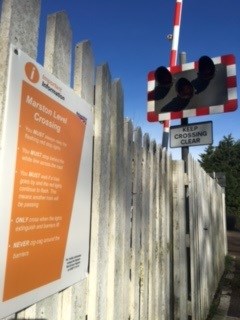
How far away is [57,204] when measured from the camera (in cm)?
154

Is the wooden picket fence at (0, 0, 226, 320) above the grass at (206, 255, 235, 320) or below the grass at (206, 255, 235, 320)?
above

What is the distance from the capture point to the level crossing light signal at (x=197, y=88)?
3.73 meters

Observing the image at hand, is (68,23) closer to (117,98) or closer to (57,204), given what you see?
(117,98)

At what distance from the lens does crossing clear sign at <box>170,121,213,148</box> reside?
4004 mm

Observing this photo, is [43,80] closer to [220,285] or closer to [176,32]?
[176,32]

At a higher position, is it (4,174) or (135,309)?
(4,174)

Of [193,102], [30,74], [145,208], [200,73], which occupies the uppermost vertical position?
[200,73]

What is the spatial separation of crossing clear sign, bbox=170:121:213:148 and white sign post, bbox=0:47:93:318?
96.9 inches

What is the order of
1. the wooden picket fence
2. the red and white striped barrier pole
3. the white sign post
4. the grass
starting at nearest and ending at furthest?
the white sign post < the wooden picket fence < the grass < the red and white striped barrier pole

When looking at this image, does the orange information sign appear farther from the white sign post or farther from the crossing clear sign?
the crossing clear sign

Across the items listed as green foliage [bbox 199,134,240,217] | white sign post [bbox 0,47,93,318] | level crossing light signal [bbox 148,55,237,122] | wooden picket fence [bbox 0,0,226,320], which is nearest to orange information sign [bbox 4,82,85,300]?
white sign post [bbox 0,47,93,318]

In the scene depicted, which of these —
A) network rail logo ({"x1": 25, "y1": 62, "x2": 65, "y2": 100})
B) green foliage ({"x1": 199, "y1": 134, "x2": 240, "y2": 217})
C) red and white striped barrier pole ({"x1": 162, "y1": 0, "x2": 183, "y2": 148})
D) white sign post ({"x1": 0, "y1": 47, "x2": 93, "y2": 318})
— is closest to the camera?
white sign post ({"x1": 0, "y1": 47, "x2": 93, "y2": 318})

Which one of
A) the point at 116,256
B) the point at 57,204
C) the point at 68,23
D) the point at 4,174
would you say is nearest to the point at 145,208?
the point at 116,256

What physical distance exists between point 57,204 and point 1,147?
0.43m
